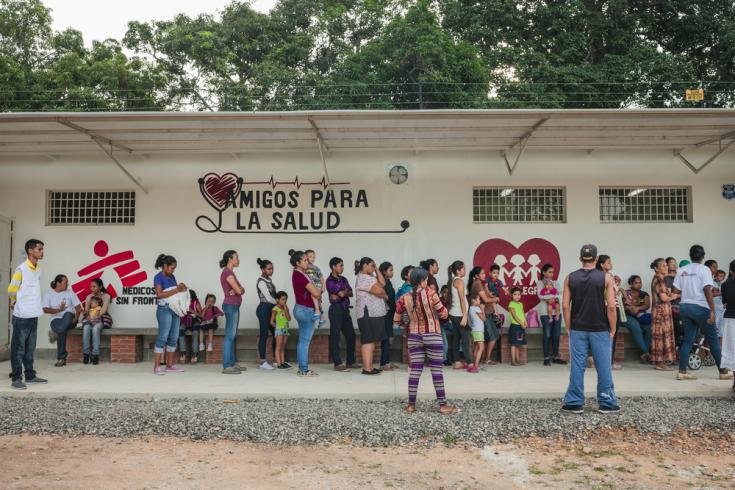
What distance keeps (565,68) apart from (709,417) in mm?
12842

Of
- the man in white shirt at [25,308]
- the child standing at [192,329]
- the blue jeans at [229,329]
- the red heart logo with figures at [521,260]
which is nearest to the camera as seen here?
the man in white shirt at [25,308]

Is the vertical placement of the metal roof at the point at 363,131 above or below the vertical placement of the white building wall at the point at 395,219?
above

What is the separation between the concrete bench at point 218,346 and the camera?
31.4 ft

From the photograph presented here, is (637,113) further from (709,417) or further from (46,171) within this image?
(46,171)

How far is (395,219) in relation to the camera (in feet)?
34.4

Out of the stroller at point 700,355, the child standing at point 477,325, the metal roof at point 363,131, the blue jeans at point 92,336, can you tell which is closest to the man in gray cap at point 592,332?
the child standing at point 477,325

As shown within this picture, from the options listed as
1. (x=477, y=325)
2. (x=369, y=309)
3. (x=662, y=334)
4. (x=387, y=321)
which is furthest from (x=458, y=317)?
(x=662, y=334)

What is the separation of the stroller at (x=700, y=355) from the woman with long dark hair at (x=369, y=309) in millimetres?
4370

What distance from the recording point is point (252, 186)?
10.6m

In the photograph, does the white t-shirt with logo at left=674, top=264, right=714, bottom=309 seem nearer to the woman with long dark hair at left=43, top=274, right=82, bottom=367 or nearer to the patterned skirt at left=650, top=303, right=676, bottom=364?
the patterned skirt at left=650, top=303, right=676, bottom=364

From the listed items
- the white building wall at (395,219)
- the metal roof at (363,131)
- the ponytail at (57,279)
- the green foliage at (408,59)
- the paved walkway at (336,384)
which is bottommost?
the paved walkway at (336,384)

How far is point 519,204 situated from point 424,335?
16.7ft

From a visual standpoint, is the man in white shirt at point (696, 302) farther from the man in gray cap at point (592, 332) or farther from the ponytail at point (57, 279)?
the ponytail at point (57, 279)

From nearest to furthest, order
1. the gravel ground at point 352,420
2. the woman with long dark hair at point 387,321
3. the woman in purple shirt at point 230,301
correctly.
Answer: the gravel ground at point 352,420 → the woman in purple shirt at point 230,301 → the woman with long dark hair at point 387,321
